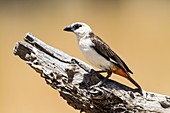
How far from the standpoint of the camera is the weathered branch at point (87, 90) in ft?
5.99

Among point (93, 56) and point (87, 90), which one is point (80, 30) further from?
point (87, 90)

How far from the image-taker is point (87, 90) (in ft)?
6.02

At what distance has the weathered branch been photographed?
183cm

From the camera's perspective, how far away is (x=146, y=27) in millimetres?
3828

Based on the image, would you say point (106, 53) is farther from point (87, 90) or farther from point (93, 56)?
point (87, 90)

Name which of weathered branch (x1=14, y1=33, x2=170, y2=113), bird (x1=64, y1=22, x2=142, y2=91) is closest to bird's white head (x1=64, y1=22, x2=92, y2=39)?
Answer: bird (x1=64, y1=22, x2=142, y2=91)

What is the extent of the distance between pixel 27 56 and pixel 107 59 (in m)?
0.28

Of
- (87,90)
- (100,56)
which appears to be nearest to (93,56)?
(100,56)

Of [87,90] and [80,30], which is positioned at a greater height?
[80,30]

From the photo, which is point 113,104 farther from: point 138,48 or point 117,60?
point 138,48

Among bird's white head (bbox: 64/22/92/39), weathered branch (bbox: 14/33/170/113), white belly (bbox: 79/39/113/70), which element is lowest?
weathered branch (bbox: 14/33/170/113)

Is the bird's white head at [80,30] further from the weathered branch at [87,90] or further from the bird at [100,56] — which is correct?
the weathered branch at [87,90]

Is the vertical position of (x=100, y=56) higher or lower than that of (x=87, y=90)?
higher

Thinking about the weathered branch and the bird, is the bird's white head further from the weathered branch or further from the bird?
the weathered branch
